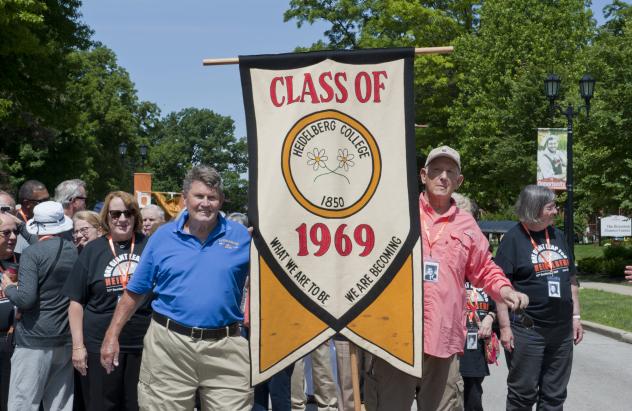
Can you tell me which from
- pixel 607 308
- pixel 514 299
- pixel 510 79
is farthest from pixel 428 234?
pixel 510 79

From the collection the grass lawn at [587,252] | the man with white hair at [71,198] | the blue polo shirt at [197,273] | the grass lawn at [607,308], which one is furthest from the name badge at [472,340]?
the grass lawn at [587,252]

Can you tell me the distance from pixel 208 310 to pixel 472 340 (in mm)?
2541

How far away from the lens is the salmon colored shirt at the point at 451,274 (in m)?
4.94

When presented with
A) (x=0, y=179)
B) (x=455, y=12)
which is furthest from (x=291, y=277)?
(x=455, y=12)

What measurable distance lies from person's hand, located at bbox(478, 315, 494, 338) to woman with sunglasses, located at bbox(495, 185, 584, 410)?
140mm

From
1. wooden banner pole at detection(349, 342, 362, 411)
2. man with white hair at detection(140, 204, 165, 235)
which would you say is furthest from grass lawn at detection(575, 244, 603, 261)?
wooden banner pole at detection(349, 342, 362, 411)

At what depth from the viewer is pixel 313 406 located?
941cm

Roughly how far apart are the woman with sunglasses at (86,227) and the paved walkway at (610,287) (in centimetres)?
1928

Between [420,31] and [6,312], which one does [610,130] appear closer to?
[420,31]

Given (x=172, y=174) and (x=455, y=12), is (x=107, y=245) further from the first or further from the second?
(x=172, y=174)

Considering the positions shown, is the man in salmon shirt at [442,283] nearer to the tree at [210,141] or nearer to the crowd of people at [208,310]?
the crowd of people at [208,310]

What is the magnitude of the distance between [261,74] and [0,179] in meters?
32.2

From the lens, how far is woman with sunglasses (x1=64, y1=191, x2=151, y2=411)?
20.2 feet

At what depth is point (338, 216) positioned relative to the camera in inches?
188
